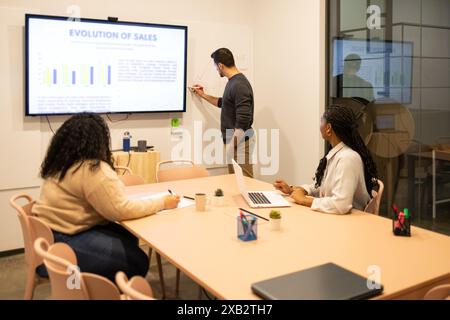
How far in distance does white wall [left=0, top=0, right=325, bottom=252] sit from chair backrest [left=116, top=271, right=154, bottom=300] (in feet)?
9.88

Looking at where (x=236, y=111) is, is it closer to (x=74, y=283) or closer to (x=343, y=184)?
(x=343, y=184)

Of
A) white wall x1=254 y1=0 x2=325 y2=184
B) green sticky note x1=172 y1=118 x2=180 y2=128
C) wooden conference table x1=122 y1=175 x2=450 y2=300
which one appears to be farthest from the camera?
green sticky note x1=172 y1=118 x2=180 y2=128

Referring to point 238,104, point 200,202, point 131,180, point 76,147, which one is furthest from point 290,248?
point 238,104

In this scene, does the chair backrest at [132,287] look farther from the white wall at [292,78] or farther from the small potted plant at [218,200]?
the white wall at [292,78]

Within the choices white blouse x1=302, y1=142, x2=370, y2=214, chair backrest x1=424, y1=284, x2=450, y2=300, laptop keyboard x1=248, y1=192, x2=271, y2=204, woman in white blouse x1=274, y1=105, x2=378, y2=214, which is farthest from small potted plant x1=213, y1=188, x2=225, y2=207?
chair backrest x1=424, y1=284, x2=450, y2=300

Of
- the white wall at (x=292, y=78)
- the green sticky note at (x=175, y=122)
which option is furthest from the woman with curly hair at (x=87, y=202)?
the white wall at (x=292, y=78)

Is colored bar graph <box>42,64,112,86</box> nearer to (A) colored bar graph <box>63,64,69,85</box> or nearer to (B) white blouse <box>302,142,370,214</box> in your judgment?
(A) colored bar graph <box>63,64,69,85</box>

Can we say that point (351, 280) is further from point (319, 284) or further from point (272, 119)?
point (272, 119)

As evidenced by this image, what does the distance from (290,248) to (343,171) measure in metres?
0.70

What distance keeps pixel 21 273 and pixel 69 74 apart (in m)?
1.71

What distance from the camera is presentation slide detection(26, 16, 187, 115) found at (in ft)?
13.0

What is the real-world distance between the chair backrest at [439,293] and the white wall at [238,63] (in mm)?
3076

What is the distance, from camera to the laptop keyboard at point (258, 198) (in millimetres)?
2770
